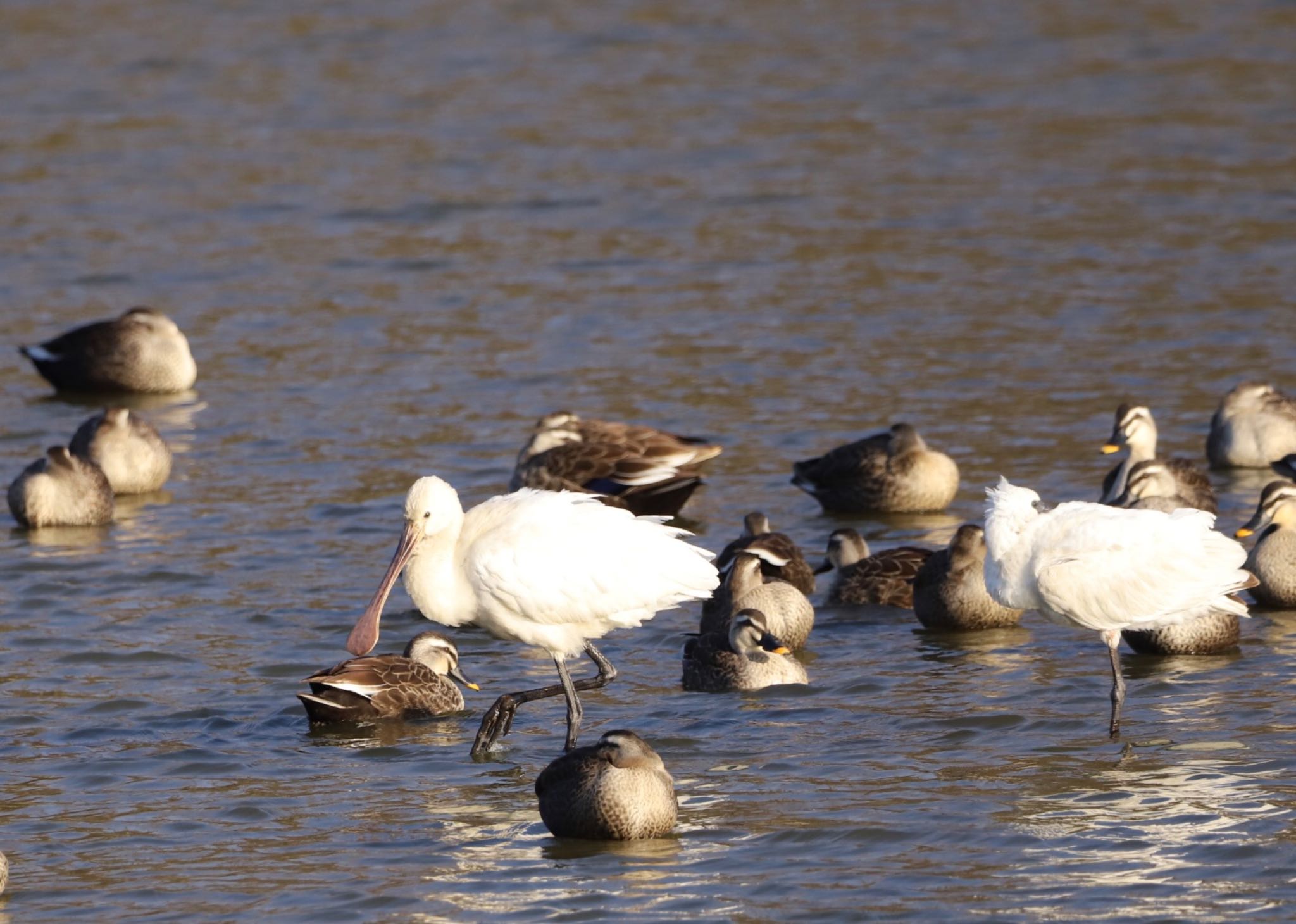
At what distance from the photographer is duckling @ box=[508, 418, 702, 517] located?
46.6ft

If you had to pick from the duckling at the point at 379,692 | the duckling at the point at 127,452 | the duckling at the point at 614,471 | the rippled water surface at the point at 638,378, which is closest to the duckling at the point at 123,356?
the rippled water surface at the point at 638,378

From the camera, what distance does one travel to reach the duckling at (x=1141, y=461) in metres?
13.0

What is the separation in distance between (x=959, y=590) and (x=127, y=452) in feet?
20.6

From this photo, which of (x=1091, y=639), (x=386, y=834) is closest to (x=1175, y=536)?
(x=1091, y=639)

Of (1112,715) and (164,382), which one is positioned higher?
(164,382)

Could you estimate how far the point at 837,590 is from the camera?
12305mm

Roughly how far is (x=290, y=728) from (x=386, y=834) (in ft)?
5.81

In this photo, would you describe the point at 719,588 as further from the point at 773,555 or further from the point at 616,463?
the point at 616,463

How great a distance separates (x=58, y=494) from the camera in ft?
46.4

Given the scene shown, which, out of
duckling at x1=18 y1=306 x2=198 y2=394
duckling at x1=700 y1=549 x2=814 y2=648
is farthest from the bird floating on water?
duckling at x1=18 y1=306 x2=198 y2=394

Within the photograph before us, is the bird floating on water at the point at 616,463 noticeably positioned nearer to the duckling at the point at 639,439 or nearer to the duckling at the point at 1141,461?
the duckling at the point at 639,439

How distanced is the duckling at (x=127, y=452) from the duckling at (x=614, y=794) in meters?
7.23

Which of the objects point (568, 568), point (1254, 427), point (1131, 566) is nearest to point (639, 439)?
point (1254, 427)

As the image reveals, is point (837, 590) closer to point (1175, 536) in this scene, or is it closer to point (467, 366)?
point (1175, 536)
